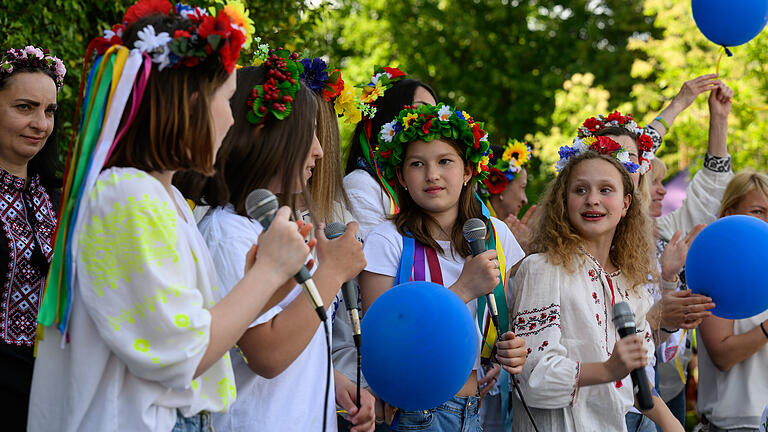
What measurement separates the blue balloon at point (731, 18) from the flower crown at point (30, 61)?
4.12 meters

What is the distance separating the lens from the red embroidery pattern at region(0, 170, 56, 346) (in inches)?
119

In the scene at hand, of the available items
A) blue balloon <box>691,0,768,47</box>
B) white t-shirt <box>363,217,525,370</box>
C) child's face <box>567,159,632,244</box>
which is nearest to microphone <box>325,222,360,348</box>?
white t-shirt <box>363,217,525,370</box>

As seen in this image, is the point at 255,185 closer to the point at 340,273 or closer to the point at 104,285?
the point at 340,273

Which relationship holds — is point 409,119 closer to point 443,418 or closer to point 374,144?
point 374,144

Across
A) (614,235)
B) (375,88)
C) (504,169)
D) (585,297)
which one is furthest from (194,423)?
(504,169)

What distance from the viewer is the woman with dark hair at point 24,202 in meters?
3.02

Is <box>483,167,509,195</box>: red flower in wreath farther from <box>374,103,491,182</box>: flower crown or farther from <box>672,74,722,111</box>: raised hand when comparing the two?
<box>374,103,491,182</box>: flower crown

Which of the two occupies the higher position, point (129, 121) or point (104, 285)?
point (129, 121)

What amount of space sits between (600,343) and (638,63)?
35.1 feet

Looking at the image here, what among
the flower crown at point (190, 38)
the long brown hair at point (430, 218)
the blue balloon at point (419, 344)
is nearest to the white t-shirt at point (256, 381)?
the blue balloon at point (419, 344)

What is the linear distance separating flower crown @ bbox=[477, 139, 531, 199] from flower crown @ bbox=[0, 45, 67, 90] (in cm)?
309

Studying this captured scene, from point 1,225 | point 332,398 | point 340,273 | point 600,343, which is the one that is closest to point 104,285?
point 340,273

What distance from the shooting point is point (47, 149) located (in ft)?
11.5

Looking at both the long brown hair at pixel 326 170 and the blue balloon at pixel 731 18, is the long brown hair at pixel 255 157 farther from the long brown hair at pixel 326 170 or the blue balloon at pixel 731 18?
the blue balloon at pixel 731 18
